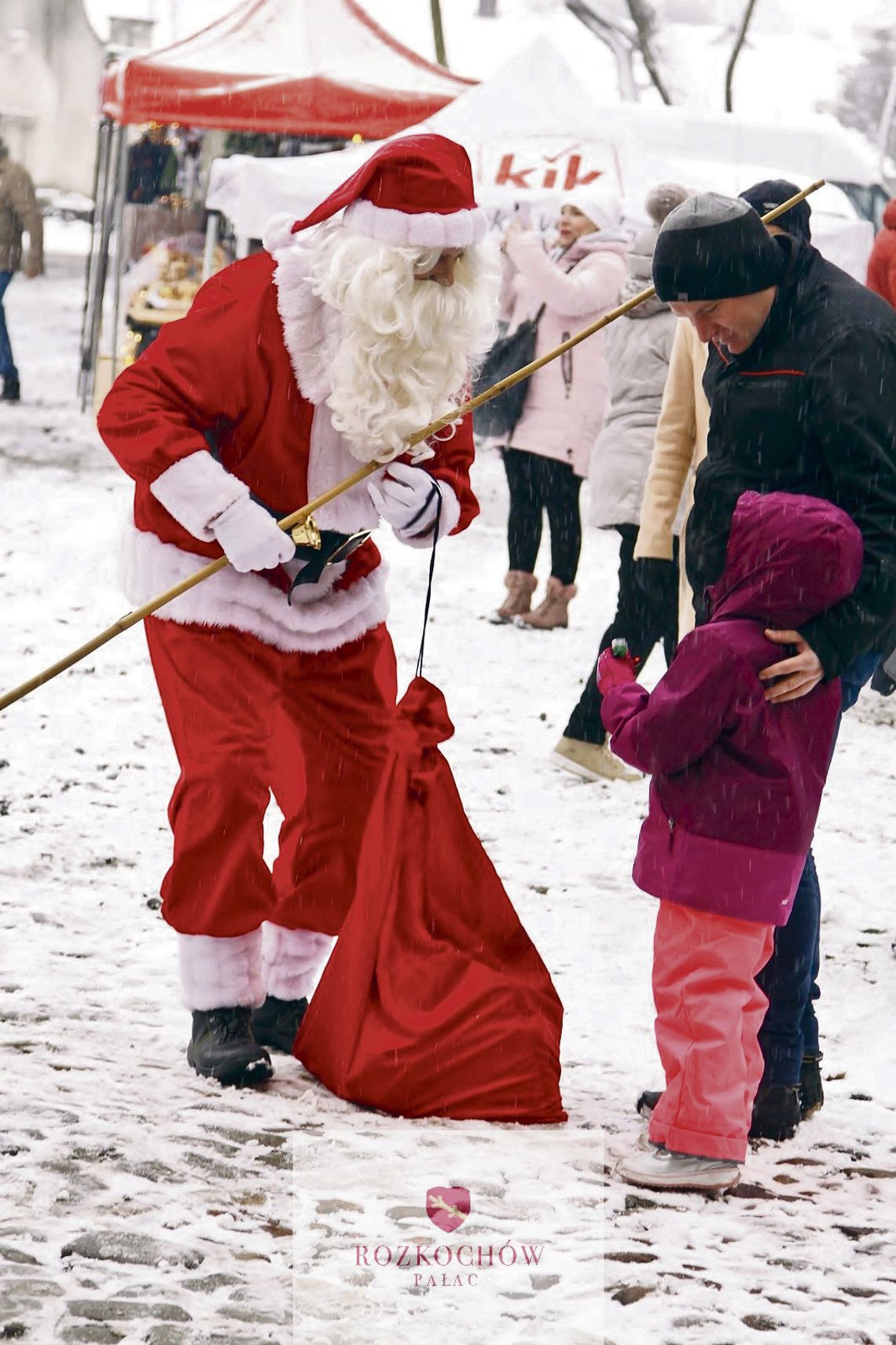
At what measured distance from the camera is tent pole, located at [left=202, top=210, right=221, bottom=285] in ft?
44.6

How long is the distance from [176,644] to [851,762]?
386 centimetres

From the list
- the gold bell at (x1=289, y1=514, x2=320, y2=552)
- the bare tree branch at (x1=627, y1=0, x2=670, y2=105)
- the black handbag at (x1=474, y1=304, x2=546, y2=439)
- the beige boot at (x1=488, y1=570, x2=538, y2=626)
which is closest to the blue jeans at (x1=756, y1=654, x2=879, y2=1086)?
the gold bell at (x1=289, y1=514, x2=320, y2=552)

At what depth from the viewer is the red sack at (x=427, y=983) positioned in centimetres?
348

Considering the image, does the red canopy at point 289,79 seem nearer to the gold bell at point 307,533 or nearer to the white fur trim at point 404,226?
the white fur trim at point 404,226

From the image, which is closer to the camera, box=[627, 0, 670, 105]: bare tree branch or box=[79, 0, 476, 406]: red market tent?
box=[79, 0, 476, 406]: red market tent

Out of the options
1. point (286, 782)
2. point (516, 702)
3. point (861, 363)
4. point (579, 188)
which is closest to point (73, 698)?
point (516, 702)

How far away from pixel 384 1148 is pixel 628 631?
3.16m

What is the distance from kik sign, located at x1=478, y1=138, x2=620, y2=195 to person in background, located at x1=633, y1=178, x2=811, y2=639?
577 centimetres

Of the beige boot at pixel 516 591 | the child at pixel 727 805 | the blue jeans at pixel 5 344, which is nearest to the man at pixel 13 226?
the blue jeans at pixel 5 344

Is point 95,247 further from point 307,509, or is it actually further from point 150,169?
point 307,509

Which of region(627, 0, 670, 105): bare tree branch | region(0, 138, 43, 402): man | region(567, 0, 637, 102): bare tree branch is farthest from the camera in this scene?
region(567, 0, 637, 102): bare tree branch

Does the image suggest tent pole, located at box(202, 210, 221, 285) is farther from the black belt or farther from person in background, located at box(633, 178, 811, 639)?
the black belt

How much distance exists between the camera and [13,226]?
46.0ft

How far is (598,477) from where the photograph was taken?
6.54 meters
